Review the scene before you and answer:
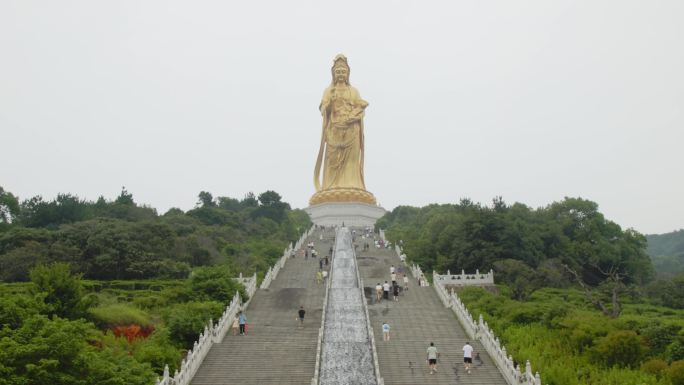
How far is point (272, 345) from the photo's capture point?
1734 centimetres

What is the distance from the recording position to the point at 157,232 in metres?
29.9

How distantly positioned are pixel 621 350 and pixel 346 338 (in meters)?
6.65

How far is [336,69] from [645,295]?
29.3 meters

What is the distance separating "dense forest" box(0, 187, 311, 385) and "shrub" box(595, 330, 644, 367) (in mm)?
9713

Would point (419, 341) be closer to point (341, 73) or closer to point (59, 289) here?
point (59, 289)

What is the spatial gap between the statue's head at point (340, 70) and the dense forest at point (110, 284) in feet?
37.7

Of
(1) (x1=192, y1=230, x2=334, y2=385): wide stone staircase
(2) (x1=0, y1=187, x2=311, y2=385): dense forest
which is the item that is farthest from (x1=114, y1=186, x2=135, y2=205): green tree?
(1) (x1=192, y1=230, x2=334, y2=385): wide stone staircase

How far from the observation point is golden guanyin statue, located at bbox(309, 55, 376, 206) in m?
48.9

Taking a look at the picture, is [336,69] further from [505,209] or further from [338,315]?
[338,315]

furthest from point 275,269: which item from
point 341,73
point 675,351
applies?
point 341,73

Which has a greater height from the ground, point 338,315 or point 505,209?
point 505,209

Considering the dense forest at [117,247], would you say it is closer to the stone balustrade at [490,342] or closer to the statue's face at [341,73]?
the stone balustrade at [490,342]

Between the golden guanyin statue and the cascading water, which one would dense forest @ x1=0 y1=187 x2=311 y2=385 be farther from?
the golden guanyin statue

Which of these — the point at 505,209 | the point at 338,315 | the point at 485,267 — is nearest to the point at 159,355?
the point at 338,315
